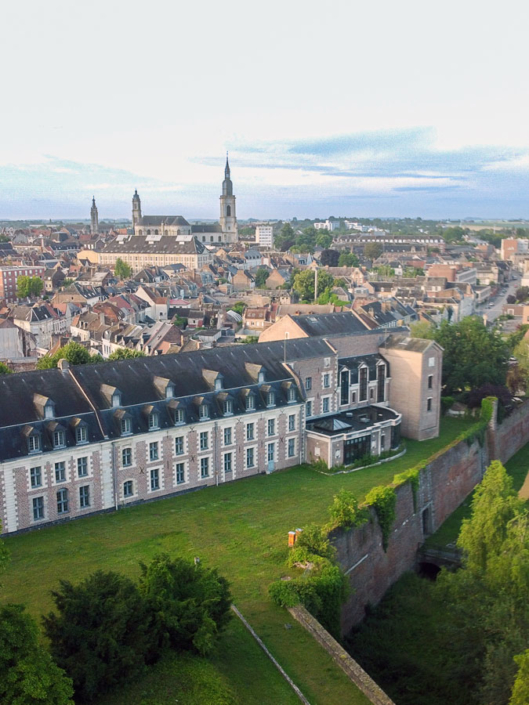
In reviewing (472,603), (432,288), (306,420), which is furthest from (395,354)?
(432,288)

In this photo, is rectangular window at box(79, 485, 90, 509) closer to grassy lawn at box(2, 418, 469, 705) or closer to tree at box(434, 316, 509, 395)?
grassy lawn at box(2, 418, 469, 705)

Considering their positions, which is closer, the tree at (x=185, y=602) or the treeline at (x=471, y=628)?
the tree at (x=185, y=602)

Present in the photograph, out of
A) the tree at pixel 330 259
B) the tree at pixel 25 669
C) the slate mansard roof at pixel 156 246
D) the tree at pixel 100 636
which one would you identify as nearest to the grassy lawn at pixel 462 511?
the tree at pixel 100 636

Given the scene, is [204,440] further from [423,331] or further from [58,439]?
[423,331]

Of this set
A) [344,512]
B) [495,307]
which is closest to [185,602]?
[344,512]

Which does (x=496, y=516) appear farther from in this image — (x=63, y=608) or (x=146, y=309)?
(x=146, y=309)

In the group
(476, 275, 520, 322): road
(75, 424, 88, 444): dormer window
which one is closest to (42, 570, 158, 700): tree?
(75, 424, 88, 444): dormer window

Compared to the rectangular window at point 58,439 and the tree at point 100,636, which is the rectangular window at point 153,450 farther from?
the tree at point 100,636
